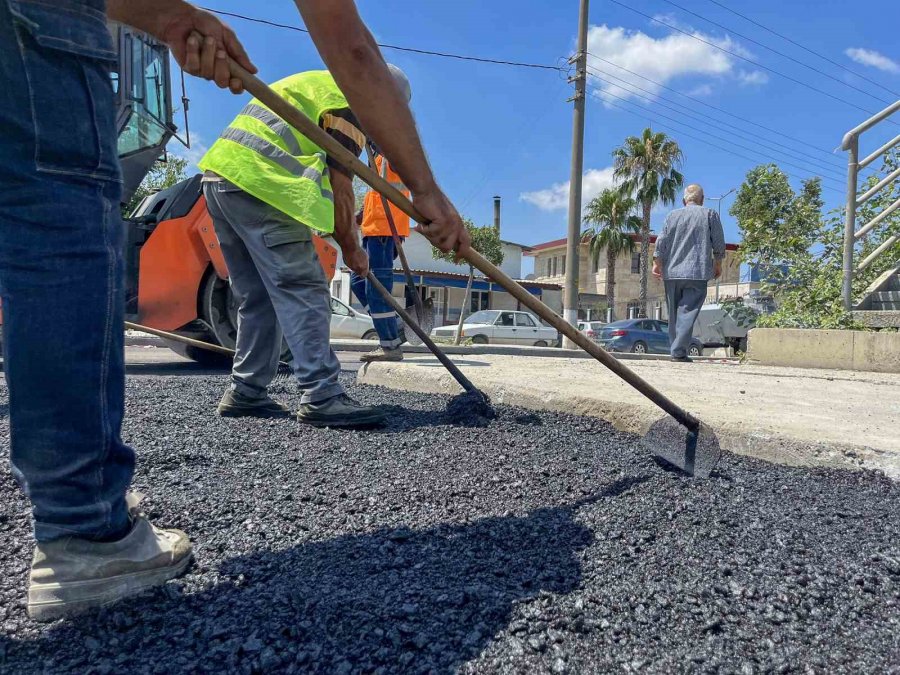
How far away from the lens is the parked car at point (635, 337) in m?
19.3

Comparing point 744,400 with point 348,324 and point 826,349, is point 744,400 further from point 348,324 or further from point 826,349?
point 348,324

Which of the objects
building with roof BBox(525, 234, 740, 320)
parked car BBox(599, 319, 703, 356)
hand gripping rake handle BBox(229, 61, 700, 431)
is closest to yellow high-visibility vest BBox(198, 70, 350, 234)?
hand gripping rake handle BBox(229, 61, 700, 431)

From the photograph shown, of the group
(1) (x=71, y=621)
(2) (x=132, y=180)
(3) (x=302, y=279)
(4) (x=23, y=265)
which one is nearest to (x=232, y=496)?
(1) (x=71, y=621)

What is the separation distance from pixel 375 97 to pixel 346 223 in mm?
1557

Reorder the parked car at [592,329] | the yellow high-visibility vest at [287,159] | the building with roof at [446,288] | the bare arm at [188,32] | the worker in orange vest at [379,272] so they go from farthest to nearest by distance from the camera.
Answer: the building with roof at [446,288]
the parked car at [592,329]
the worker in orange vest at [379,272]
the yellow high-visibility vest at [287,159]
the bare arm at [188,32]

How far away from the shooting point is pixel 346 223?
307 cm

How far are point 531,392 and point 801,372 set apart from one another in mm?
2996

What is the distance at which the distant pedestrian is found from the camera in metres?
5.90

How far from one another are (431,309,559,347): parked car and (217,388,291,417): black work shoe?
50.1ft

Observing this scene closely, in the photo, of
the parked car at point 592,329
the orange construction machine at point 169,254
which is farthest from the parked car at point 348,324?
the orange construction machine at point 169,254

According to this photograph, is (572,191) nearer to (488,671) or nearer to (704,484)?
(704,484)

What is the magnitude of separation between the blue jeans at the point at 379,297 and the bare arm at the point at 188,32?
9.84 ft

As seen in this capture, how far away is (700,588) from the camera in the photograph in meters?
1.18

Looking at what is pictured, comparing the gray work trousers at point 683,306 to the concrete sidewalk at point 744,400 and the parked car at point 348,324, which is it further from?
the parked car at point 348,324
